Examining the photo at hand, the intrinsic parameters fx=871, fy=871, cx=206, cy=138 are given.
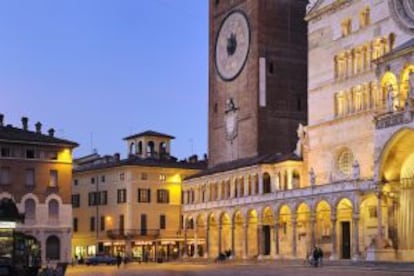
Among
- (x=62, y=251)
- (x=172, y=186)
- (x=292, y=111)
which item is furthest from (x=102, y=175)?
(x=292, y=111)

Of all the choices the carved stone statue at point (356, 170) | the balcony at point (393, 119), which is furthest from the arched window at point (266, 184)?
the balcony at point (393, 119)

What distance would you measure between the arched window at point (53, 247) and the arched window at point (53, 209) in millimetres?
1797

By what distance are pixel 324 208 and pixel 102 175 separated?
38264 millimetres

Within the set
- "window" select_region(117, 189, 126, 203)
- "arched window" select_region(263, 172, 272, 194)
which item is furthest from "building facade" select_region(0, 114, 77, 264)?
"arched window" select_region(263, 172, 272, 194)

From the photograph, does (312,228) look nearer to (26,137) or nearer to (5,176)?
(26,137)

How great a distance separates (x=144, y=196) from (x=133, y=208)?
6.30 ft

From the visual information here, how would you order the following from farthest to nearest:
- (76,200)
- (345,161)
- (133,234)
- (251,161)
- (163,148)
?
(163,148) → (76,200) → (133,234) → (251,161) → (345,161)

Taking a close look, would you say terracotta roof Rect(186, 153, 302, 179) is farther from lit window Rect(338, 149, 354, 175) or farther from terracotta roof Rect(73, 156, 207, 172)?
terracotta roof Rect(73, 156, 207, 172)

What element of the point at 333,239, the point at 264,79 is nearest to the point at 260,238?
the point at 333,239

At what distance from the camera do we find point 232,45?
8225 centimetres

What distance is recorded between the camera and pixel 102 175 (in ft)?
309

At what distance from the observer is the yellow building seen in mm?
89812

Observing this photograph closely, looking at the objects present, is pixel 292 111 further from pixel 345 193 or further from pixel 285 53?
pixel 345 193

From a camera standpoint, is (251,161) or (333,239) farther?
(251,161)
